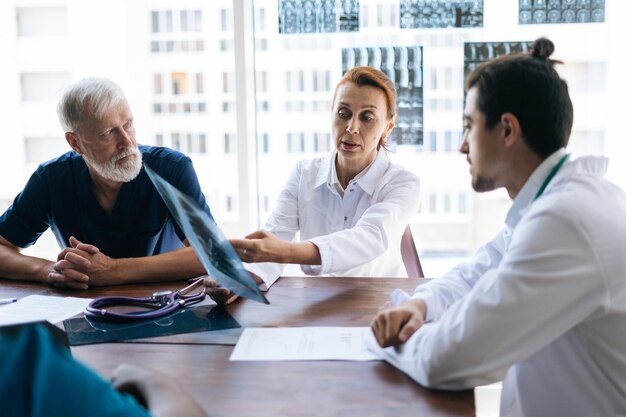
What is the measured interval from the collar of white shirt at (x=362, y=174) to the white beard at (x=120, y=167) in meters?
0.66

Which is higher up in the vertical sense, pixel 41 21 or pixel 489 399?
pixel 41 21

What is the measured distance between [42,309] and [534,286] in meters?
1.24

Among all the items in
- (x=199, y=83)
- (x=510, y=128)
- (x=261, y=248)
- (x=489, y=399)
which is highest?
(x=199, y=83)

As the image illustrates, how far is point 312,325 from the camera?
1.48 metres

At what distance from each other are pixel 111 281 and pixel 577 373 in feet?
4.24

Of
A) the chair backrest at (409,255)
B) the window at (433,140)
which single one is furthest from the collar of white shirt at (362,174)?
the window at (433,140)

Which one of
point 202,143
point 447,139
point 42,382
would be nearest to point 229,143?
point 202,143

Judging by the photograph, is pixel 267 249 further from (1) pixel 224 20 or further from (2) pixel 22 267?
(1) pixel 224 20

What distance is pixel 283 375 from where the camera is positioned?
1194mm

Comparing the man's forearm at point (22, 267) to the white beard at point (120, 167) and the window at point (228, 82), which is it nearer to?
the white beard at point (120, 167)

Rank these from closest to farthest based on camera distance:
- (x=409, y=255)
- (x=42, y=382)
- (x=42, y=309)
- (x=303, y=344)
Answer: (x=42, y=382) < (x=303, y=344) < (x=42, y=309) < (x=409, y=255)

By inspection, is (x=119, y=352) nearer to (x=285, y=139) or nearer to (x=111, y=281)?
(x=111, y=281)

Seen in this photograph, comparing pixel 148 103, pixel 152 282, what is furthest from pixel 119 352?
pixel 148 103

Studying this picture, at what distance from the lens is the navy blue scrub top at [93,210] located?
218cm
